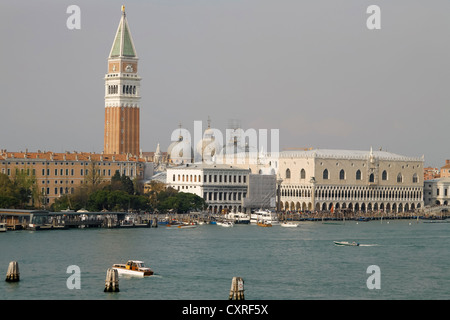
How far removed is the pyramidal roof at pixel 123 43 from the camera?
55.9 m

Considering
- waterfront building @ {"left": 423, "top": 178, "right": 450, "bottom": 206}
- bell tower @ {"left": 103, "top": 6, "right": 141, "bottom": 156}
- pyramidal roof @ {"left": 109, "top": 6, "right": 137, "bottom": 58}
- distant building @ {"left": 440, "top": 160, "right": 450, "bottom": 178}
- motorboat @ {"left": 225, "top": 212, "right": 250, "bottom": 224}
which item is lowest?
motorboat @ {"left": 225, "top": 212, "right": 250, "bottom": 224}

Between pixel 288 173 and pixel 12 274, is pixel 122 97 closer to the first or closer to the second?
pixel 288 173

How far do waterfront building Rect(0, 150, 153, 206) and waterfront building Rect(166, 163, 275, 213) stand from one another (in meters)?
2.61

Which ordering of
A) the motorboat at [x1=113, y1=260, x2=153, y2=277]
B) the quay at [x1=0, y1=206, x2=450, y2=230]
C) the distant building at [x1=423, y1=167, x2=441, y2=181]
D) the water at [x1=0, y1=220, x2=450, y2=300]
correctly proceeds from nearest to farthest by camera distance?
1. the water at [x1=0, y1=220, x2=450, y2=300]
2. the motorboat at [x1=113, y1=260, x2=153, y2=277]
3. the quay at [x1=0, y1=206, x2=450, y2=230]
4. the distant building at [x1=423, y1=167, x2=441, y2=181]

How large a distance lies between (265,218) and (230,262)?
18.4 metres

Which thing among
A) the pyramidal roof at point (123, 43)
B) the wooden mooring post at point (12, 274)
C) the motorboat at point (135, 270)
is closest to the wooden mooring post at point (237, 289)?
the motorboat at point (135, 270)

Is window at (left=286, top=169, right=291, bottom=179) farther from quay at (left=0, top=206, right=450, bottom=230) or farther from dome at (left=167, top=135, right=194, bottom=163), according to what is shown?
dome at (left=167, top=135, right=194, bottom=163)

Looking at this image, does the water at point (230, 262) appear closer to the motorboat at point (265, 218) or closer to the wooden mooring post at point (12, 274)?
the wooden mooring post at point (12, 274)

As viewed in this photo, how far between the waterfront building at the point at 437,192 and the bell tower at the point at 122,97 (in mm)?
14857

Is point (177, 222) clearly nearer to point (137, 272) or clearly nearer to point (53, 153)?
point (53, 153)

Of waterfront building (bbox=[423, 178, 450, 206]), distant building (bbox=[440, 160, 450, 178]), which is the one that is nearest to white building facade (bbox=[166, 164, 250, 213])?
waterfront building (bbox=[423, 178, 450, 206])

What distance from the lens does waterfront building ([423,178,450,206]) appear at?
5907 centimetres
